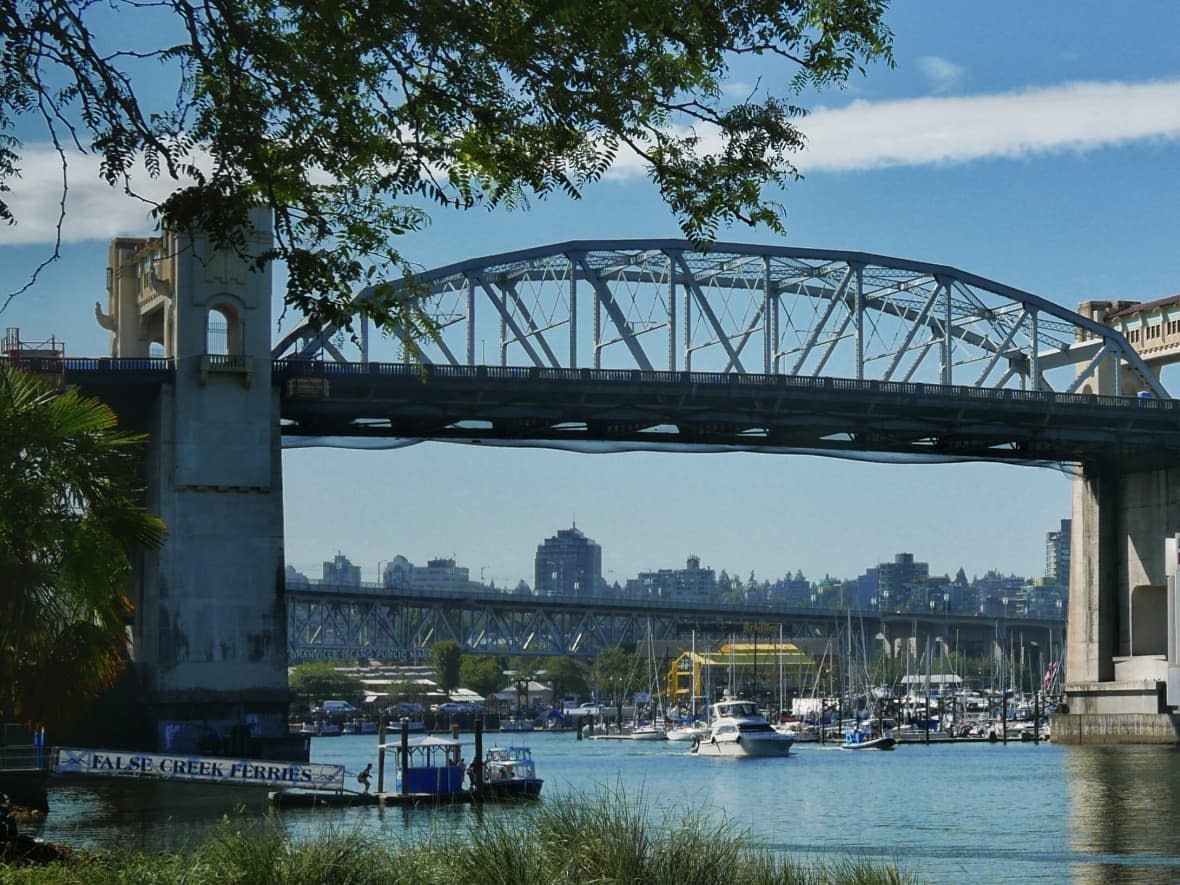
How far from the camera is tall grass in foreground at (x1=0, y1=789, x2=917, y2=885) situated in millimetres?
20562

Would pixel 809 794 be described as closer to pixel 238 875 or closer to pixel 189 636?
pixel 189 636

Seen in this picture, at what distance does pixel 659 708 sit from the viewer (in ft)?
619

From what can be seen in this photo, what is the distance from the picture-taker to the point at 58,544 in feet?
100

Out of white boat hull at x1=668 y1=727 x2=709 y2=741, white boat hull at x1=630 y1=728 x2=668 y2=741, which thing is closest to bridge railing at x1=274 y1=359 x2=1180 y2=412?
white boat hull at x1=668 y1=727 x2=709 y2=741

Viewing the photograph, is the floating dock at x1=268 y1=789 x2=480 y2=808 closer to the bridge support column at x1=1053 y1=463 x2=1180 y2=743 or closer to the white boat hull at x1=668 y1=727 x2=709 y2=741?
the bridge support column at x1=1053 y1=463 x2=1180 y2=743

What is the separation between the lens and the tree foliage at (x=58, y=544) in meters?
29.5

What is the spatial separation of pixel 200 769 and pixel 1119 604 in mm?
60333

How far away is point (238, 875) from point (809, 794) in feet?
197

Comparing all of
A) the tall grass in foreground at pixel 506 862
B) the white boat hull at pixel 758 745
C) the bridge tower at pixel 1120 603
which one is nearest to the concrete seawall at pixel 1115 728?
the bridge tower at pixel 1120 603

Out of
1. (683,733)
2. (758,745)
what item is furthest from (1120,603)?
(683,733)

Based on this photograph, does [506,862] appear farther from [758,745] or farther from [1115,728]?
[758,745]

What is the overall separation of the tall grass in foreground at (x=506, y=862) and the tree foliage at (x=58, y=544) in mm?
7816

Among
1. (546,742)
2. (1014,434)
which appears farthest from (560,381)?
(546,742)

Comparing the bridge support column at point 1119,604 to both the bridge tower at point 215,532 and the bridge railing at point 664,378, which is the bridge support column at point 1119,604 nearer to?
the bridge railing at point 664,378
